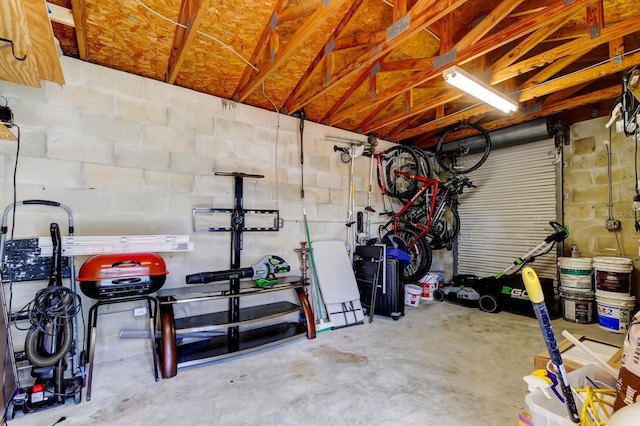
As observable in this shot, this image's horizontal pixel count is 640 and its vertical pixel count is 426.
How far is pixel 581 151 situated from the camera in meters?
4.06

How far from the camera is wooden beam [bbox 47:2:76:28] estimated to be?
203cm

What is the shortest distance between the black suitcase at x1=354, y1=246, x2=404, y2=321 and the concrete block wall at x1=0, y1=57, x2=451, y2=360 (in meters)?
0.94

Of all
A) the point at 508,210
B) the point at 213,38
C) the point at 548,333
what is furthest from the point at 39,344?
the point at 508,210

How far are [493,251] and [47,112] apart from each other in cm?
588

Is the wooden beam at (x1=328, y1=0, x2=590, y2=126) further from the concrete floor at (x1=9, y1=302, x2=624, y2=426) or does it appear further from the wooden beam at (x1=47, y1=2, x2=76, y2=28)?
the wooden beam at (x1=47, y1=2, x2=76, y2=28)

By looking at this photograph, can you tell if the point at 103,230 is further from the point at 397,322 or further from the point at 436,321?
the point at 436,321

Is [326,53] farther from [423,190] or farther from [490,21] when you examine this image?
[423,190]

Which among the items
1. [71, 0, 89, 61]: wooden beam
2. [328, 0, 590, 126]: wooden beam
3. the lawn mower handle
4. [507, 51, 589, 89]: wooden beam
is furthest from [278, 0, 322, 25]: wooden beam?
the lawn mower handle

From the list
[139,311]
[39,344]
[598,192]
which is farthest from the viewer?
[598,192]

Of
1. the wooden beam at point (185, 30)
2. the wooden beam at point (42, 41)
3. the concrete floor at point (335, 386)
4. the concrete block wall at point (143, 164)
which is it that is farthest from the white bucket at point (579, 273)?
the wooden beam at point (42, 41)

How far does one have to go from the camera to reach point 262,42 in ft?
8.54

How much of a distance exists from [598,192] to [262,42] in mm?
4570

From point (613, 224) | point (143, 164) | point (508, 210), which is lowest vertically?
point (613, 224)

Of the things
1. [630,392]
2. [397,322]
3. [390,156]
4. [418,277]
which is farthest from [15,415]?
[390,156]
